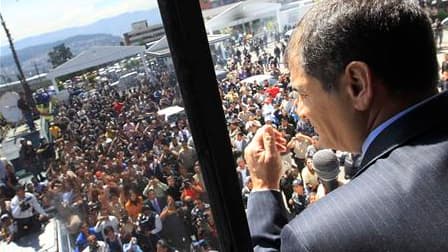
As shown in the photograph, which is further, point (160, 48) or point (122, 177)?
point (122, 177)

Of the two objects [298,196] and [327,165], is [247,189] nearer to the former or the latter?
[327,165]

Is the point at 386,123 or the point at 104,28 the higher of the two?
the point at 104,28

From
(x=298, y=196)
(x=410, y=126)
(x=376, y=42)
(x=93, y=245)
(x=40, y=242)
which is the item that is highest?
(x=376, y=42)

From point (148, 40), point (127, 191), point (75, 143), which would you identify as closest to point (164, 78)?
point (148, 40)

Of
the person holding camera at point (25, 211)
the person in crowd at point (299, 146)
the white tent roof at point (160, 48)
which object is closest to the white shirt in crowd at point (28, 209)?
the person holding camera at point (25, 211)

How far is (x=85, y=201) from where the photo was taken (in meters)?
0.78

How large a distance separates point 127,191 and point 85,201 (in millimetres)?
122

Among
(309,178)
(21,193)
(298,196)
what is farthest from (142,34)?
(309,178)

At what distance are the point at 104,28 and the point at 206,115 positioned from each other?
9.1 inches

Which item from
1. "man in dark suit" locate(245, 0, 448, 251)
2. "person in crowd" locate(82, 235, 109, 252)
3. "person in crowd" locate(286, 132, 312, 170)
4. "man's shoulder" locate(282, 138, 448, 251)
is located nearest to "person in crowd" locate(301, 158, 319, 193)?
"person in crowd" locate(286, 132, 312, 170)

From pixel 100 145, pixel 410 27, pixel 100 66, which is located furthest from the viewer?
pixel 100 145

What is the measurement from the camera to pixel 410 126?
0.54 m

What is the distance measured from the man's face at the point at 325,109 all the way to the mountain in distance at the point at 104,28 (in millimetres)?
246

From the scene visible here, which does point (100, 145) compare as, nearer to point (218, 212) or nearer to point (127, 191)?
point (127, 191)
